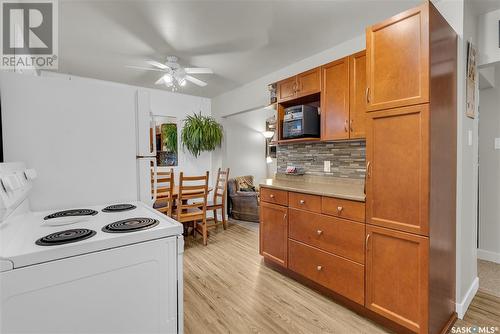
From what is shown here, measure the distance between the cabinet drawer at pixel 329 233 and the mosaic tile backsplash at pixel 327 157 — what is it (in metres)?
0.75

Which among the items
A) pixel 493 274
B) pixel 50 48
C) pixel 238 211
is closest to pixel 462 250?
pixel 493 274

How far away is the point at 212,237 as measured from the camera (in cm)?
375

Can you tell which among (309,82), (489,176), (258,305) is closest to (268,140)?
(309,82)

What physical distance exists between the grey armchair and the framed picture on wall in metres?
3.34

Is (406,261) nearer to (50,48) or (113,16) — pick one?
(113,16)

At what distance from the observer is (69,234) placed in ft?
3.11

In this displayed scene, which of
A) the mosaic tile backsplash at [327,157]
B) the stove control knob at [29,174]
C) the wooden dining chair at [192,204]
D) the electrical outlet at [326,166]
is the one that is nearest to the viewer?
the stove control knob at [29,174]

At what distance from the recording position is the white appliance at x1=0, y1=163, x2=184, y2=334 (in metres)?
0.77

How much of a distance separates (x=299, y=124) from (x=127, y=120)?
5.71 feet

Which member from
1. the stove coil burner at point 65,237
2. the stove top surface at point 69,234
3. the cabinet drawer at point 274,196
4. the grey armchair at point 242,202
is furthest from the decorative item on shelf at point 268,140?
the stove coil burner at point 65,237

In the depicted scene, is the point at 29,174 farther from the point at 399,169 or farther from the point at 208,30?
the point at 399,169

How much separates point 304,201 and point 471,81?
1685 millimetres

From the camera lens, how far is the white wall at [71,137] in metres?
1.38

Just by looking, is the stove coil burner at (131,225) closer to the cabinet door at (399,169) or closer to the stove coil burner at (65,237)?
the stove coil burner at (65,237)
